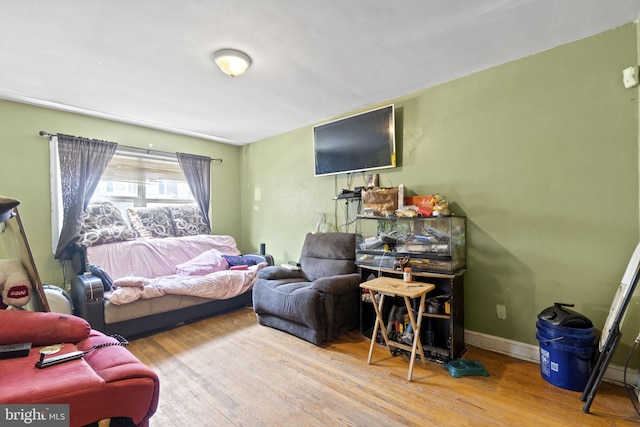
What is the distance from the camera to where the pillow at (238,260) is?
13.2 ft

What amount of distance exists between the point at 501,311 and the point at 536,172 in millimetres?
1199

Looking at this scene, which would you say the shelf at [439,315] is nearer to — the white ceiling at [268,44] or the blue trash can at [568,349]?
the blue trash can at [568,349]

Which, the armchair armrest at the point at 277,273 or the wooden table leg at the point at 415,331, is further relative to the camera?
the armchair armrest at the point at 277,273

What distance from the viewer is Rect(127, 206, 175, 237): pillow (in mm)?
3840

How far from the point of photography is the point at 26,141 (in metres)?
3.12

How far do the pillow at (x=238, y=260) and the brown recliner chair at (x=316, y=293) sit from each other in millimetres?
860

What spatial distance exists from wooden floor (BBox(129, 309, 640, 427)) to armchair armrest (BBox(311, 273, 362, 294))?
0.50 m

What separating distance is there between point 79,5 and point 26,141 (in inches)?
89.5

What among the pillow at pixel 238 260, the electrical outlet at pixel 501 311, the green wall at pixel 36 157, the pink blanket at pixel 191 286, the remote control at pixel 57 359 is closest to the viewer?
the remote control at pixel 57 359

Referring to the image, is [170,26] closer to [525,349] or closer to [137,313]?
[137,313]

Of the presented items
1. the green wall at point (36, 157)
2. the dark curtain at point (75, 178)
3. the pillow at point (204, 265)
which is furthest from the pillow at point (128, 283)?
the green wall at point (36, 157)

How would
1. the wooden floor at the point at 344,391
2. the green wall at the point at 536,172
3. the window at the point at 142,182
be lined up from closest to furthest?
the wooden floor at the point at 344,391, the green wall at the point at 536,172, the window at the point at 142,182

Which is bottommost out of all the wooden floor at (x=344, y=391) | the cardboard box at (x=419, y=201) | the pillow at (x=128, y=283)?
the wooden floor at (x=344, y=391)

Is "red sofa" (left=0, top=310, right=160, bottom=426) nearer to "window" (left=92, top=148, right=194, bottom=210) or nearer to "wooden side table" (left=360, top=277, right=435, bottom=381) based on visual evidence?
"wooden side table" (left=360, top=277, right=435, bottom=381)
